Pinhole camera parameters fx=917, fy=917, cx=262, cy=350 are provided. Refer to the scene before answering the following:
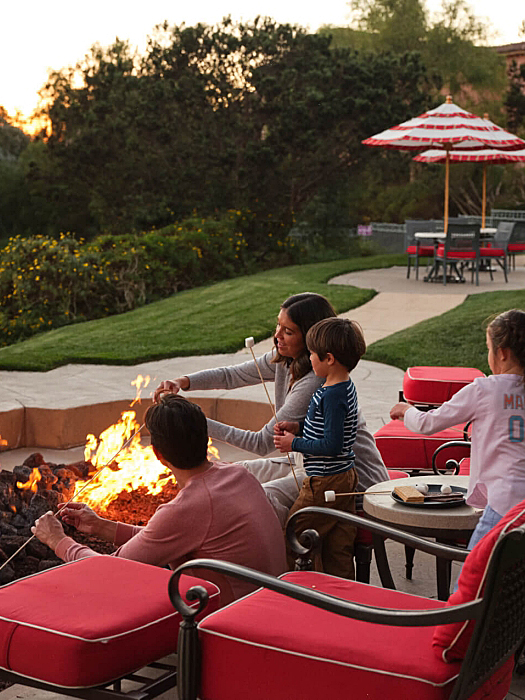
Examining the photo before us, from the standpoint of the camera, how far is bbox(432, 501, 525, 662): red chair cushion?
2.15 meters

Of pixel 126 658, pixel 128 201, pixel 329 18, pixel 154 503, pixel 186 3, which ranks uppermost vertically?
pixel 329 18

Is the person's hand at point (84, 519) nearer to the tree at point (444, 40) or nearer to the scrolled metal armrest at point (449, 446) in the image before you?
the scrolled metal armrest at point (449, 446)

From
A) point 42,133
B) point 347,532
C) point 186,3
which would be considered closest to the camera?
point 347,532

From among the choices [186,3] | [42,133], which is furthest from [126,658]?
[42,133]

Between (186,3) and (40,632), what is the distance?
72.0 feet

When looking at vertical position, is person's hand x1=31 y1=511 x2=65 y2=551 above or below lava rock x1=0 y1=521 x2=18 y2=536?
above

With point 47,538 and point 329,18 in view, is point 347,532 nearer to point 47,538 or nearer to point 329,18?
point 47,538

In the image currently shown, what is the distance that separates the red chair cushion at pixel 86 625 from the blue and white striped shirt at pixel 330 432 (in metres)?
0.82

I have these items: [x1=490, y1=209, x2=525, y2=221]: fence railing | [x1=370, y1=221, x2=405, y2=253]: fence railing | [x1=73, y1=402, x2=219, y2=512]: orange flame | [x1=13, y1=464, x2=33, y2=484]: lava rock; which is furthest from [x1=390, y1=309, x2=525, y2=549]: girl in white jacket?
[x1=490, y1=209, x2=525, y2=221]: fence railing

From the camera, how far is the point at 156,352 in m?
8.45

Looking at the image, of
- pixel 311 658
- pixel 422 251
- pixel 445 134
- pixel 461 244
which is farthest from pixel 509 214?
pixel 311 658

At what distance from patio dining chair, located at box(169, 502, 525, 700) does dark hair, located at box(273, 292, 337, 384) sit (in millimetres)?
1441

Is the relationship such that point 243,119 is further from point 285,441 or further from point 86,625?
point 86,625

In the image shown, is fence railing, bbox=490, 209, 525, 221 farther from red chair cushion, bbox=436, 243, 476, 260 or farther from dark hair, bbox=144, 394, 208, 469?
dark hair, bbox=144, 394, 208, 469
